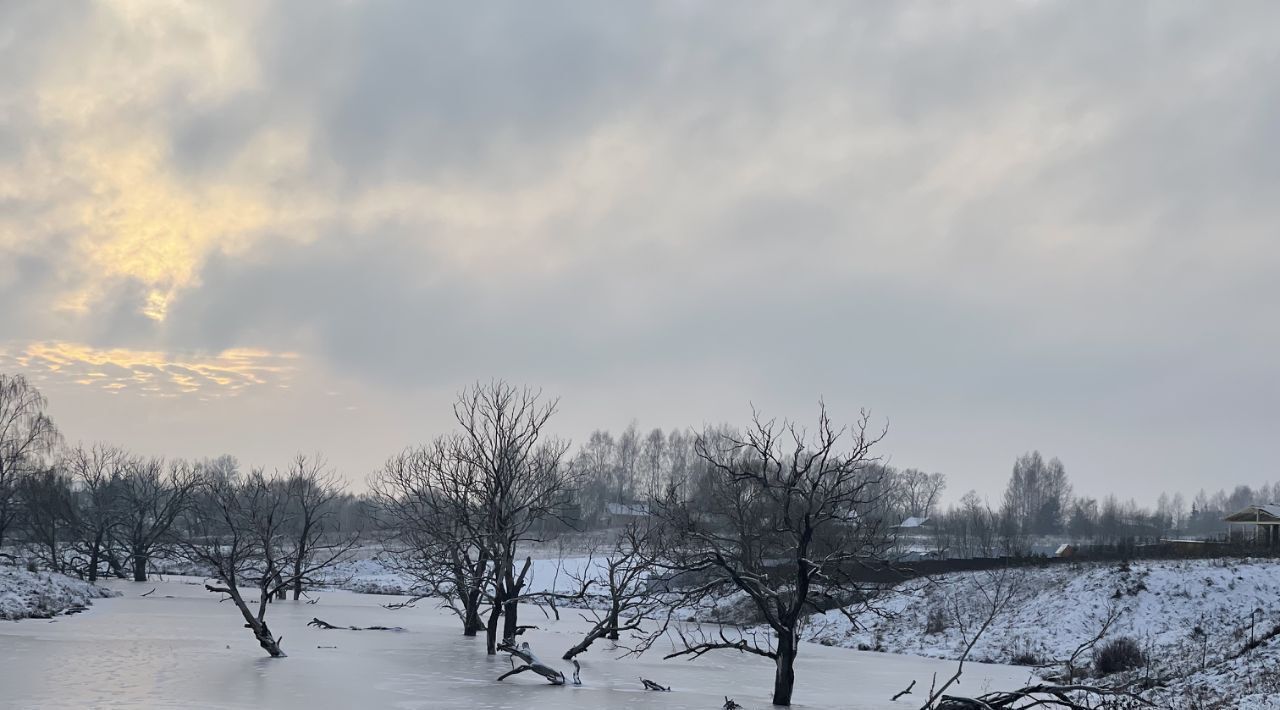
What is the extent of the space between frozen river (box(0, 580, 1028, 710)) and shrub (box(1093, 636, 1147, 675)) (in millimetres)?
2719

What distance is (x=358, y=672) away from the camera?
2672 centimetres

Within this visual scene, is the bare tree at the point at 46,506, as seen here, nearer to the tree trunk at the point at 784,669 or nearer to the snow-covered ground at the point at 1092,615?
the snow-covered ground at the point at 1092,615

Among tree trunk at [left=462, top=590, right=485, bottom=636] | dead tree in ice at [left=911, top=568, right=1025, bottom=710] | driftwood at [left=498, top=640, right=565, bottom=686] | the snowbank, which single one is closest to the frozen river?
driftwood at [left=498, top=640, right=565, bottom=686]

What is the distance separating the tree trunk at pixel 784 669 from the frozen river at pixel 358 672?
41 cm

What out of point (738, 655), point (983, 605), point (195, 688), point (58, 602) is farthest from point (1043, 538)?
point (195, 688)

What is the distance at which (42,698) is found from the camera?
1966 centimetres

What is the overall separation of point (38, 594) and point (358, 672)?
2648 centimetres

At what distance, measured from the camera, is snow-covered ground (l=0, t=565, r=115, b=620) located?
41312 millimetres

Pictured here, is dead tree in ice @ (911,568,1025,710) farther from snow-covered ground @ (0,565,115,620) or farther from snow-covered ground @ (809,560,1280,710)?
snow-covered ground @ (0,565,115,620)

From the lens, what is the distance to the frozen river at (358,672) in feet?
70.4

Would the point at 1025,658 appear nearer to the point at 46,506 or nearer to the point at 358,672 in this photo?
the point at 358,672

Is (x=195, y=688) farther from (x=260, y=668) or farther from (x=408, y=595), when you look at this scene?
(x=408, y=595)

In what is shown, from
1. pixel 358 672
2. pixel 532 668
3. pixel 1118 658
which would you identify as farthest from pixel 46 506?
pixel 1118 658

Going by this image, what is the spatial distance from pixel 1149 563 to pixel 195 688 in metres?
42.0
